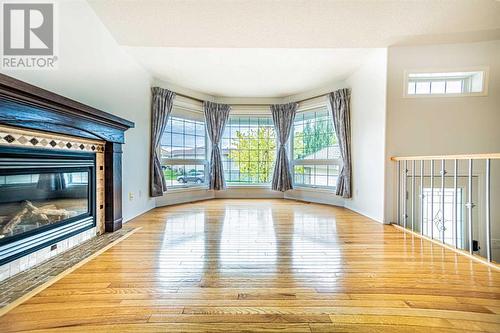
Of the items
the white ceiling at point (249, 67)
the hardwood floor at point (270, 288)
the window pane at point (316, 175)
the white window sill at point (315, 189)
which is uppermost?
the white ceiling at point (249, 67)

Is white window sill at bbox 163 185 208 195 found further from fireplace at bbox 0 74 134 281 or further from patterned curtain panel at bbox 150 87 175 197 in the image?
fireplace at bbox 0 74 134 281

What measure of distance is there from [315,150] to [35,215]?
14.8 feet

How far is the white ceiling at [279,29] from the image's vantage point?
245cm

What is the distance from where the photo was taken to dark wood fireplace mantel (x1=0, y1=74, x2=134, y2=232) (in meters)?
1.56

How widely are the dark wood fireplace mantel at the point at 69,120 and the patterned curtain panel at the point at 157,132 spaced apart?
1.16 meters

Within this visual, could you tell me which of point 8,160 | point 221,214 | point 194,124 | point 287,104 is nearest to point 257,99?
point 287,104

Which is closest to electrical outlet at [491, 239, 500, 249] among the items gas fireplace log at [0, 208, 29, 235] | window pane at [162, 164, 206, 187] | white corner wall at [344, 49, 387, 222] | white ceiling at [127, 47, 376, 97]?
white corner wall at [344, 49, 387, 222]

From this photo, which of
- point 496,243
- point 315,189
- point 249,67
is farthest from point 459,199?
point 249,67

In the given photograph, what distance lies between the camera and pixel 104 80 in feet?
9.35

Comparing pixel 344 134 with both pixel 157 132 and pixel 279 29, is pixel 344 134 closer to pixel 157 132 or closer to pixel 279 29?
pixel 279 29

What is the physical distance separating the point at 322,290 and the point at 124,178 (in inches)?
114


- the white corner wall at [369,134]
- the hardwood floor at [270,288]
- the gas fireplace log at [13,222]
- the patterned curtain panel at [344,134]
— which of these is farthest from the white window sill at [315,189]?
the gas fireplace log at [13,222]

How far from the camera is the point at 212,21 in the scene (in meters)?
2.66

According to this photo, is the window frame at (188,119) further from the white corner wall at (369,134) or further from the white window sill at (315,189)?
the white corner wall at (369,134)
